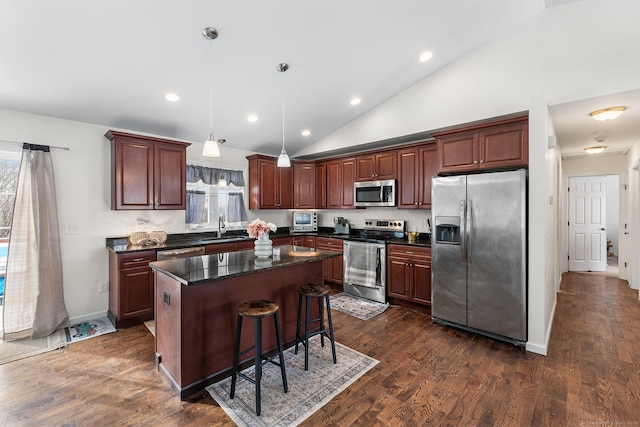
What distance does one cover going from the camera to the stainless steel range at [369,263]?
430 cm

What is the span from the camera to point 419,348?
2980 mm

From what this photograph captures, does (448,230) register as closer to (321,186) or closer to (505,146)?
(505,146)

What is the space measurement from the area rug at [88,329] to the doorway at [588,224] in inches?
342

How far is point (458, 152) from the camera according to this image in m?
3.47

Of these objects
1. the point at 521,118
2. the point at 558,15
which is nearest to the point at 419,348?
the point at 521,118

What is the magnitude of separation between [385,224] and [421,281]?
1.33 m

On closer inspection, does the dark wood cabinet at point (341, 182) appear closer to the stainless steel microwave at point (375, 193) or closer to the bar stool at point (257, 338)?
the stainless steel microwave at point (375, 193)

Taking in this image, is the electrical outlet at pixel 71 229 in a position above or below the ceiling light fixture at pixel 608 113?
below

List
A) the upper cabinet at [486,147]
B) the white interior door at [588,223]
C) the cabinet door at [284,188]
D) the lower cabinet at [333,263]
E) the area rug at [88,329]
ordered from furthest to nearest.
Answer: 1. the white interior door at [588,223]
2. the cabinet door at [284,188]
3. the lower cabinet at [333,263]
4. the area rug at [88,329]
5. the upper cabinet at [486,147]

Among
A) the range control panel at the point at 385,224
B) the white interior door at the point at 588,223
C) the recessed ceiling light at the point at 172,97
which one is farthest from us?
the white interior door at the point at 588,223

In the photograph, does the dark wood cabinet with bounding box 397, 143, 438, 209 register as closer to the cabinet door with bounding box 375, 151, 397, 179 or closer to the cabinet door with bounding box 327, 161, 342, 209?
the cabinet door with bounding box 375, 151, 397, 179

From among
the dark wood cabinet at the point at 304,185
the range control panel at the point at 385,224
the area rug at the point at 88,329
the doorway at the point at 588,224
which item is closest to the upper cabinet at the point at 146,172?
the area rug at the point at 88,329

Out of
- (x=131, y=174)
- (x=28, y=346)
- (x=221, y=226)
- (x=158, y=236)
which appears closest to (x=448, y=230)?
(x=221, y=226)

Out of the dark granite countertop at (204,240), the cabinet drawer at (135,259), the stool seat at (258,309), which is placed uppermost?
the dark granite countertop at (204,240)
